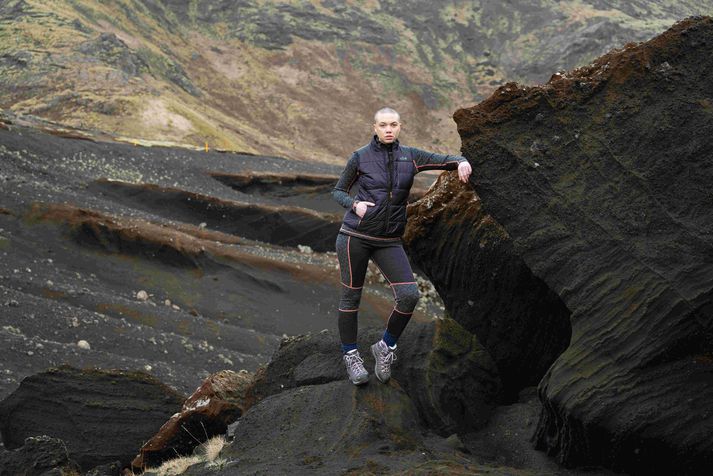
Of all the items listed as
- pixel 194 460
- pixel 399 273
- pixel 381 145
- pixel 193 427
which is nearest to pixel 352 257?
pixel 399 273

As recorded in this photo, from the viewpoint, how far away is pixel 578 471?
586cm

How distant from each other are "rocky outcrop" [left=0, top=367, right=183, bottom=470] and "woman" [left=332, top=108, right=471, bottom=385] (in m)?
4.02

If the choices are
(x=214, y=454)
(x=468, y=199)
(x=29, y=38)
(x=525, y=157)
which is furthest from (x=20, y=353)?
(x=29, y=38)

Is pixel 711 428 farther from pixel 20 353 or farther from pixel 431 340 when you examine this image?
pixel 20 353

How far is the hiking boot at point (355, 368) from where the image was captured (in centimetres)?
673

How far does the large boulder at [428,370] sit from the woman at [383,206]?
0.76 meters

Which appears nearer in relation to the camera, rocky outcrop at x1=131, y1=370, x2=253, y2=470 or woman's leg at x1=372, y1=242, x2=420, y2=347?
woman's leg at x1=372, y1=242, x2=420, y2=347

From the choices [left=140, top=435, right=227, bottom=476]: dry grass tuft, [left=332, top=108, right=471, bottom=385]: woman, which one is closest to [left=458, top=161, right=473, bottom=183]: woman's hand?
[left=332, top=108, right=471, bottom=385]: woman

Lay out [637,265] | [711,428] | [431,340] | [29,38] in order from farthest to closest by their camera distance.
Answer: [29,38]
[431,340]
[637,265]
[711,428]

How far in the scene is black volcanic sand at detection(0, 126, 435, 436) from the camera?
15266 mm

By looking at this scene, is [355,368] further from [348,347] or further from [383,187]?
[383,187]

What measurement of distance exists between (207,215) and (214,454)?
20721mm

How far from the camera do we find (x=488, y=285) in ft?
25.6

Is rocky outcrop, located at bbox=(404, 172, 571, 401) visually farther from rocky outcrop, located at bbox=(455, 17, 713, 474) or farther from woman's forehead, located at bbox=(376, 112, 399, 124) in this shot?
woman's forehead, located at bbox=(376, 112, 399, 124)
